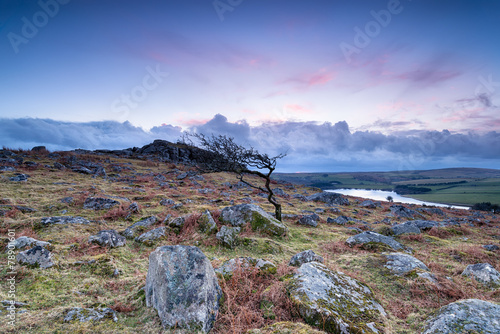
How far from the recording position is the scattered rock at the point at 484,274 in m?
6.70

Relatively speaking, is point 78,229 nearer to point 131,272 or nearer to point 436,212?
point 131,272

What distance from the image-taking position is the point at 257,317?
13.6 feet

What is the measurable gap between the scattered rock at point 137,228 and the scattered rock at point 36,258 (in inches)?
138

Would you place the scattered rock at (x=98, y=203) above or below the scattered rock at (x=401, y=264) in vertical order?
above

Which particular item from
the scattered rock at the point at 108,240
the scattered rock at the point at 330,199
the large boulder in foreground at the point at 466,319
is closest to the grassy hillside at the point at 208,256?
the scattered rock at the point at 108,240

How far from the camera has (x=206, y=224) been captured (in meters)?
11.0

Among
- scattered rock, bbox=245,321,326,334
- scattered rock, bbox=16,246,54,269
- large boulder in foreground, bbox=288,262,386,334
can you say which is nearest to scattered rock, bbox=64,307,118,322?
scattered rock, bbox=245,321,326,334

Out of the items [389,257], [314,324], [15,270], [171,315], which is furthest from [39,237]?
[389,257]

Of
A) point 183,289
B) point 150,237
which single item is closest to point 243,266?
point 183,289

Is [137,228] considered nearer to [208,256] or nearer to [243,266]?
[208,256]

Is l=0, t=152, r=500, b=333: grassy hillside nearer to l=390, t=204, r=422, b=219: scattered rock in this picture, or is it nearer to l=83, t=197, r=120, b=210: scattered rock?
l=83, t=197, r=120, b=210: scattered rock

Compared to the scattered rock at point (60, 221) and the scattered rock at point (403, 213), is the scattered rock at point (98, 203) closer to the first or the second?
the scattered rock at point (60, 221)

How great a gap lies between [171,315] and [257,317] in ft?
5.40

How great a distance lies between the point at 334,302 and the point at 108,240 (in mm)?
8319
